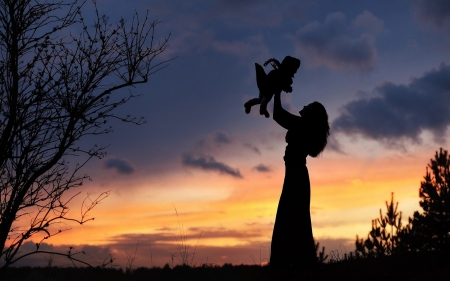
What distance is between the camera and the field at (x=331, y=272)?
8828 millimetres

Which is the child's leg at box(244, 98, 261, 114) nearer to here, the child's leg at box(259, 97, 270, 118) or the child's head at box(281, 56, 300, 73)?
the child's leg at box(259, 97, 270, 118)

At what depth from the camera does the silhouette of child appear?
9.14 metres

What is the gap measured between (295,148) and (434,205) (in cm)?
1090

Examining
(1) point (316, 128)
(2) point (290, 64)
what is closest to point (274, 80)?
(2) point (290, 64)

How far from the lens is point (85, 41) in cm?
775

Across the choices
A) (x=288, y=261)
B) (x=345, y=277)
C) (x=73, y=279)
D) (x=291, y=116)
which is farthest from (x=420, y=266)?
(x=73, y=279)

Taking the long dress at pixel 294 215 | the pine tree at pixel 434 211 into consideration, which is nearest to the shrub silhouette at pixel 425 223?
the pine tree at pixel 434 211

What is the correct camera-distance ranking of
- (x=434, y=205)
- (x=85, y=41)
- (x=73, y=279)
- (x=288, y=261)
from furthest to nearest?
1. (x=434, y=205)
2. (x=73, y=279)
3. (x=288, y=261)
4. (x=85, y=41)

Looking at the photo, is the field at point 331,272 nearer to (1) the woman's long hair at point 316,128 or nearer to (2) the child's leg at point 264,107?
(1) the woman's long hair at point 316,128

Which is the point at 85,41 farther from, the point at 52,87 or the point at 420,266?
the point at 420,266

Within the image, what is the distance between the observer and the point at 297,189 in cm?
896

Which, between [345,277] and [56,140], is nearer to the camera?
[56,140]

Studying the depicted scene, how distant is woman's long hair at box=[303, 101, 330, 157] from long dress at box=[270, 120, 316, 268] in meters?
0.16

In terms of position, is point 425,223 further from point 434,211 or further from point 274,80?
point 274,80
